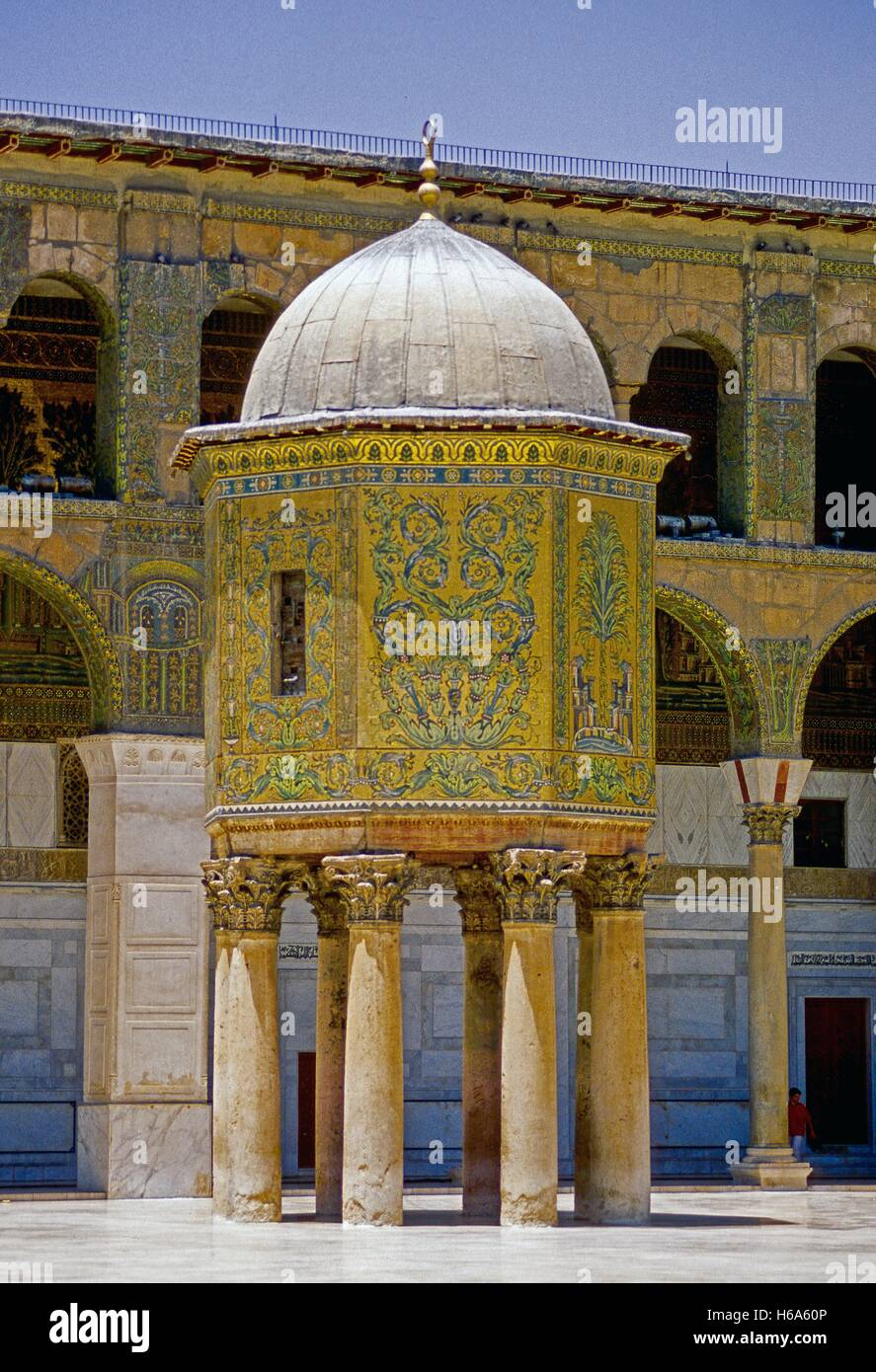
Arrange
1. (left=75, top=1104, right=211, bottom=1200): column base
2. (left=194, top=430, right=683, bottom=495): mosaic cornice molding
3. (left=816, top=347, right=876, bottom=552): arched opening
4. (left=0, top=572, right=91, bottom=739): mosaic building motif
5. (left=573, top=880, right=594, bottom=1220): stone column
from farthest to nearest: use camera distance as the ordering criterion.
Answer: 1. (left=816, top=347, right=876, bottom=552): arched opening
2. (left=0, top=572, right=91, bottom=739): mosaic building motif
3. (left=75, top=1104, right=211, bottom=1200): column base
4. (left=573, top=880, right=594, bottom=1220): stone column
5. (left=194, top=430, right=683, bottom=495): mosaic cornice molding

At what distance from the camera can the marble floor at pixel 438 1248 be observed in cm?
1421

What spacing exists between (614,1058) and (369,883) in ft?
6.09

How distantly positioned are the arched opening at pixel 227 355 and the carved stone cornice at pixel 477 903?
8.64 meters

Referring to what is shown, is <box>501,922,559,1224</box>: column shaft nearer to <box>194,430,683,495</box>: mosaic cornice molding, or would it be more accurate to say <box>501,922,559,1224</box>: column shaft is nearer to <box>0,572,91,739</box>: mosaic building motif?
<box>194,430,683,495</box>: mosaic cornice molding

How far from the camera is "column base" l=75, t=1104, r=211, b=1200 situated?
24344 mm

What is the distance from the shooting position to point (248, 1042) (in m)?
18.1

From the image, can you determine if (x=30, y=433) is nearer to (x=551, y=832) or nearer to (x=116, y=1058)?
(x=116, y=1058)

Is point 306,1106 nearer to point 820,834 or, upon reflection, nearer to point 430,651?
point 820,834

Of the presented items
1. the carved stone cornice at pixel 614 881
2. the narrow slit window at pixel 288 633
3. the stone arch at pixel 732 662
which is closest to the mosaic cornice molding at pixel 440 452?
the narrow slit window at pixel 288 633

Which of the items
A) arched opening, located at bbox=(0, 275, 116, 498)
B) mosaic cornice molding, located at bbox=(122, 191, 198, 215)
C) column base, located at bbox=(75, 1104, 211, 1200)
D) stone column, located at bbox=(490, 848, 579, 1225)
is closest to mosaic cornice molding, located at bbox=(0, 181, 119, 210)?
mosaic cornice molding, located at bbox=(122, 191, 198, 215)

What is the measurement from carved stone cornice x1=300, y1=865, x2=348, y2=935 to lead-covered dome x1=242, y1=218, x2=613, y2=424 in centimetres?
289

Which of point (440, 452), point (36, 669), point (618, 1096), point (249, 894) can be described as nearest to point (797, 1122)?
point (36, 669)

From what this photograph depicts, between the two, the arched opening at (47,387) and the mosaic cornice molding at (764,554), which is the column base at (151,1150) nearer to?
the arched opening at (47,387)
